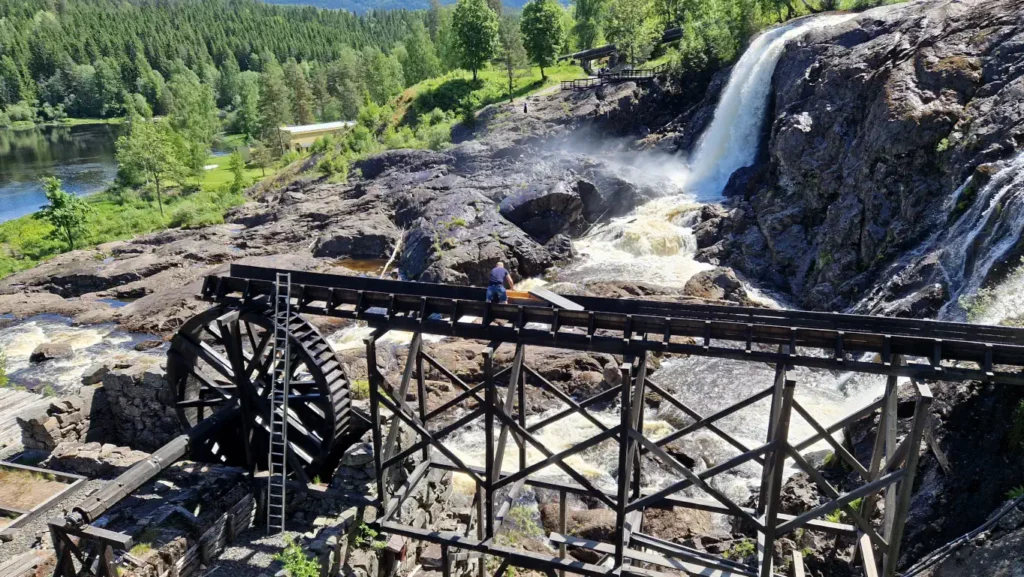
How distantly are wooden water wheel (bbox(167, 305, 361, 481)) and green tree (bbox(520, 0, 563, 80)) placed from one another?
157ft

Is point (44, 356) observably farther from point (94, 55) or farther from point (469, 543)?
point (94, 55)

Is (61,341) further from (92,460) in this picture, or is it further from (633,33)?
(633,33)

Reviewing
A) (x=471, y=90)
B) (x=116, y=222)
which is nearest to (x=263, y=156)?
(x=116, y=222)

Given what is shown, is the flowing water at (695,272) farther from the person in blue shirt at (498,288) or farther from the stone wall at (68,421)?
the stone wall at (68,421)

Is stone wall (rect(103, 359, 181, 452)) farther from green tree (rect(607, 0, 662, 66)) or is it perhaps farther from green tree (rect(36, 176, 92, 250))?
green tree (rect(607, 0, 662, 66))

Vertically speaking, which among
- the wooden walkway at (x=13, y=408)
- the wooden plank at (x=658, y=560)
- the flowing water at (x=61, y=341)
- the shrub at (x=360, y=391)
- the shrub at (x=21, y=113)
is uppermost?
the shrub at (x=21, y=113)

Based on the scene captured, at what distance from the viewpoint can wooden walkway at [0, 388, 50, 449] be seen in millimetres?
17134

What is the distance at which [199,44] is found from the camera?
139 metres

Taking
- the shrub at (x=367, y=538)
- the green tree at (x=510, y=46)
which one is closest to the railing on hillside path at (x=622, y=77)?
the green tree at (x=510, y=46)

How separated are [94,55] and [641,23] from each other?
115m

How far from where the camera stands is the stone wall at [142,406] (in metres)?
16.8

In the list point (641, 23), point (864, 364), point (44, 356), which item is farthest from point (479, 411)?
point (641, 23)

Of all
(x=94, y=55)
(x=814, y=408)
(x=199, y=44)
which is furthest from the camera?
(x=199, y=44)

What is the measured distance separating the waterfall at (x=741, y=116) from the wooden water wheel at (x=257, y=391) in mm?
27956
